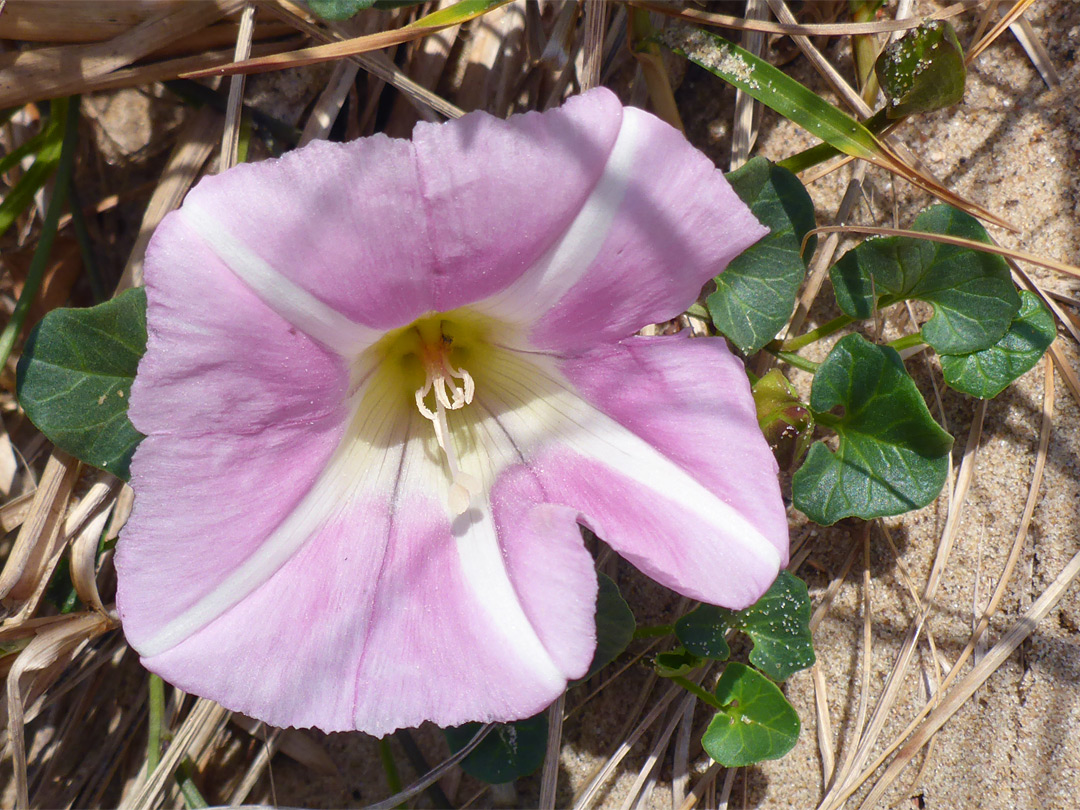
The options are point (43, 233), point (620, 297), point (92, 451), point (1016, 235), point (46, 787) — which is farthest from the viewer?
point (46, 787)

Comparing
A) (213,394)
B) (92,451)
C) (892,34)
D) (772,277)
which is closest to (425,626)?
(213,394)

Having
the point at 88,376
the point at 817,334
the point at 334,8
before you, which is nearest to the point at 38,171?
the point at 88,376

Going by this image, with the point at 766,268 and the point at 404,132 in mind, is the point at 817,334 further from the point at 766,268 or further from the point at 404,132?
the point at 404,132

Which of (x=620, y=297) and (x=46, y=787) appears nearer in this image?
(x=620, y=297)

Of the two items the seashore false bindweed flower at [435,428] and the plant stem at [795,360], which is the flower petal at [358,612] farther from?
the plant stem at [795,360]

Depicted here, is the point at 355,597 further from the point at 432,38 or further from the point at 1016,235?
the point at 1016,235

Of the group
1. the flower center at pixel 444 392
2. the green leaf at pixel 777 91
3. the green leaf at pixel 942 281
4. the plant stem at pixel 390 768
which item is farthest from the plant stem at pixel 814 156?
the plant stem at pixel 390 768

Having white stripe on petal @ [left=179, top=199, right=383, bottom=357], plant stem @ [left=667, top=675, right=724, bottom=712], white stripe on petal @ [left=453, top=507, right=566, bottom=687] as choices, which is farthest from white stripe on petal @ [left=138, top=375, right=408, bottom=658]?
plant stem @ [left=667, top=675, right=724, bottom=712]
